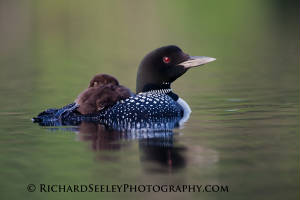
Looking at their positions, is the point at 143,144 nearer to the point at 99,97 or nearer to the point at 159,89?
the point at 99,97

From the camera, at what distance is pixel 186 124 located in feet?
24.6

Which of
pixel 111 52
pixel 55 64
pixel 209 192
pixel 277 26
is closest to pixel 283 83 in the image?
pixel 209 192

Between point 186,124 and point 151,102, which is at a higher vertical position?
point 151,102

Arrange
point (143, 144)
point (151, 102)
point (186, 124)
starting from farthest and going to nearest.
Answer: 1. point (151, 102)
2. point (186, 124)
3. point (143, 144)

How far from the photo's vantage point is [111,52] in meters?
21.1

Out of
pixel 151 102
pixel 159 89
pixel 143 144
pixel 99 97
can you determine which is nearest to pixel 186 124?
pixel 151 102

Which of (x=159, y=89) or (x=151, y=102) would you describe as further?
(x=159, y=89)

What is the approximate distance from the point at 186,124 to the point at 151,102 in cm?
50

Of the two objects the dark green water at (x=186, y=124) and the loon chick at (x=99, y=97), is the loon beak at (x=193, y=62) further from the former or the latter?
the loon chick at (x=99, y=97)

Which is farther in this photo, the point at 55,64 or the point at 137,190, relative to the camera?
the point at 55,64

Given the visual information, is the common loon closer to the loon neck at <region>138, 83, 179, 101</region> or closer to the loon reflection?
the loon neck at <region>138, 83, 179, 101</region>

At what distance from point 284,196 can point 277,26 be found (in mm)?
23722

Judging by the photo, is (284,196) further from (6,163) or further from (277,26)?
(277,26)

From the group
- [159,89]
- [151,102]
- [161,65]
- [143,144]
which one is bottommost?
[143,144]
